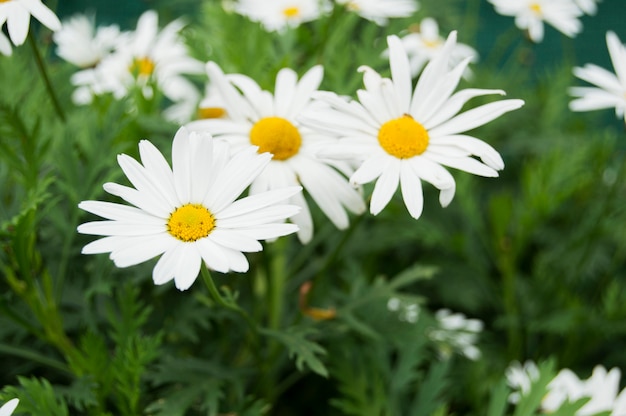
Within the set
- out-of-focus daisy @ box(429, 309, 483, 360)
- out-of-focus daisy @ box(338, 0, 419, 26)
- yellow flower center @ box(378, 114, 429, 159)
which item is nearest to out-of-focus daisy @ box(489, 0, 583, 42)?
out-of-focus daisy @ box(338, 0, 419, 26)

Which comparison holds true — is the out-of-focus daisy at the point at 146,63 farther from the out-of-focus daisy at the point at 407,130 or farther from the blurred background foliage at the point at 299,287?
the out-of-focus daisy at the point at 407,130

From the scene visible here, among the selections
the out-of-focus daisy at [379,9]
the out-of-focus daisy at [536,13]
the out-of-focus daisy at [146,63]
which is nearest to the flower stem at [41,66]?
the out-of-focus daisy at [146,63]

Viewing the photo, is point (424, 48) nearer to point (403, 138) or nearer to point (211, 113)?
point (211, 113)

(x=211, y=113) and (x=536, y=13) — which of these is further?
(x=536, y=13)

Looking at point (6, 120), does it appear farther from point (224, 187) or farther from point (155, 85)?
point (224, 187)

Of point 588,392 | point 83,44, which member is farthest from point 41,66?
point 588,392

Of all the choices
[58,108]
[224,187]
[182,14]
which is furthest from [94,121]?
[182,14]

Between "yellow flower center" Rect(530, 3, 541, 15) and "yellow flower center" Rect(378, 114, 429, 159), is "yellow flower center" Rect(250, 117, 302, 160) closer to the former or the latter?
"yellow flower center" Rect(378, 114, 429, 159)
